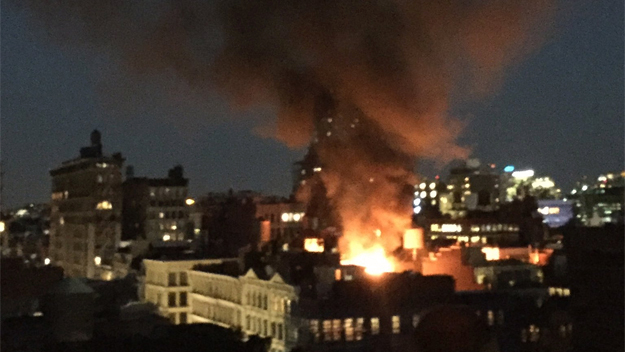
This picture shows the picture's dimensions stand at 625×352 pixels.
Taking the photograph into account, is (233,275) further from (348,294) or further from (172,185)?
(172,185)

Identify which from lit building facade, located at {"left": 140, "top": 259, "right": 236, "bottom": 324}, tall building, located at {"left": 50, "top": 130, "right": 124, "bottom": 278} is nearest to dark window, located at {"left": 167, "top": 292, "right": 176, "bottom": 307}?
lit building facade, located at {"left": 140, "top": 259, "right": 236, "bottom": 324}

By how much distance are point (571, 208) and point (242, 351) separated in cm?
8384

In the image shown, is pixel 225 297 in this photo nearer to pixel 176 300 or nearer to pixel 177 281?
pixel 176 300

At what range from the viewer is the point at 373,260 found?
45.1 m

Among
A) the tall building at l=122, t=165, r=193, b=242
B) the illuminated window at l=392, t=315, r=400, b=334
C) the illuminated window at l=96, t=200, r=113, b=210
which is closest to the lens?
the illuminated window at l=392, t=315, r=400, b=334

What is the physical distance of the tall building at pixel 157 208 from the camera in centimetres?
6744

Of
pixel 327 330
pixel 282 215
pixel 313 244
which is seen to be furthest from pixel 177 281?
pixel 282 215

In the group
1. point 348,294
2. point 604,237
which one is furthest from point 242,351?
point 604,237

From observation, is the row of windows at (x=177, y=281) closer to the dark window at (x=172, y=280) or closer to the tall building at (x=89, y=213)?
the dark window at (x=172, y=280)

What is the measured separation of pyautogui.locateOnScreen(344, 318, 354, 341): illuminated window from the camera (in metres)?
29.1

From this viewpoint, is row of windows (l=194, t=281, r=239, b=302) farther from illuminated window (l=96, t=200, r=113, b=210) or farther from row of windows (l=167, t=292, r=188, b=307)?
illuminated window (l=96, t=200, r=113, b=210)

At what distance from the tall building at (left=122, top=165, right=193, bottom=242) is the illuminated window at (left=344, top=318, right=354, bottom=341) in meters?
40.5

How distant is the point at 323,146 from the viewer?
6425 centimetres

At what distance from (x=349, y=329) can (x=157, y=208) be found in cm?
4181
